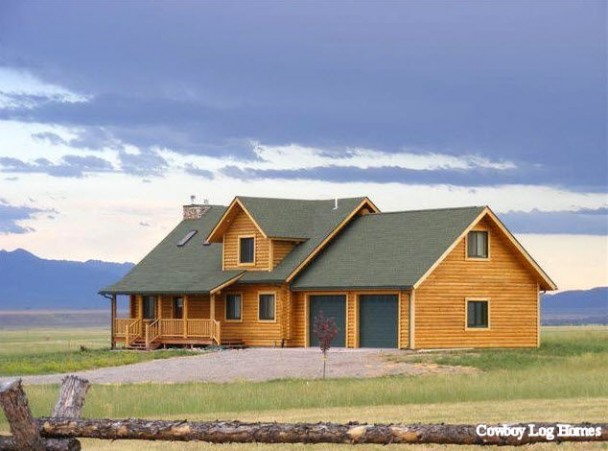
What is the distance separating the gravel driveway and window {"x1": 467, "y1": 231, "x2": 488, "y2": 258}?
7547mm

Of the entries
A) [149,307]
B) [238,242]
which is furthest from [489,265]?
[149,307]

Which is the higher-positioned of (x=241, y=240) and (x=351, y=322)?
(x=241, y=240)

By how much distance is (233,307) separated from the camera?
64.8 meters

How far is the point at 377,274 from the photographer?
2328 inches

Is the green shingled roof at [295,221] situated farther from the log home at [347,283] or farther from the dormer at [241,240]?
the dormer at [241,240]

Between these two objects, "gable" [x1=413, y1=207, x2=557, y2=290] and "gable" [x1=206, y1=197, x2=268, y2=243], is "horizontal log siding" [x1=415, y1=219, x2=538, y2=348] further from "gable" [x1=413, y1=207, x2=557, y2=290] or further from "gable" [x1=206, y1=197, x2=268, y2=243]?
"gable" [x1=206, y1=197, x2=268, y2=243]

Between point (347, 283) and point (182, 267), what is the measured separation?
12520mm

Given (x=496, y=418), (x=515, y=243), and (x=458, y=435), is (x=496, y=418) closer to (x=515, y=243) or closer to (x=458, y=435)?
(x=458, y=435)

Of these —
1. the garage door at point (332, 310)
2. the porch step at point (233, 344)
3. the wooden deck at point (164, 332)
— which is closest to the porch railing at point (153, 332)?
the wooden deck at point (164, 332)

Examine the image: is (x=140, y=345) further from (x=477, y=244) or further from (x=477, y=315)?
(x=477, y=244)


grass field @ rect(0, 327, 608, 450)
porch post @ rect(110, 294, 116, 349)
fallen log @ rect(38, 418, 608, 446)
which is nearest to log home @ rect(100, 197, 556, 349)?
porch post @ rect(110, 294, 116, 349)

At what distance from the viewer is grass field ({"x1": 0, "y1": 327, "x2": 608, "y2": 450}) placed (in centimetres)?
2888

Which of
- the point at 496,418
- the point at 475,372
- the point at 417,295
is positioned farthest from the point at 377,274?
the point at 496,418

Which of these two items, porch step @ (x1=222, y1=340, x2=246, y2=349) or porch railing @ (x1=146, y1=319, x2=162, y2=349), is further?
porch railing @ (x1=146, y1=319, x2=162, y2=349)
